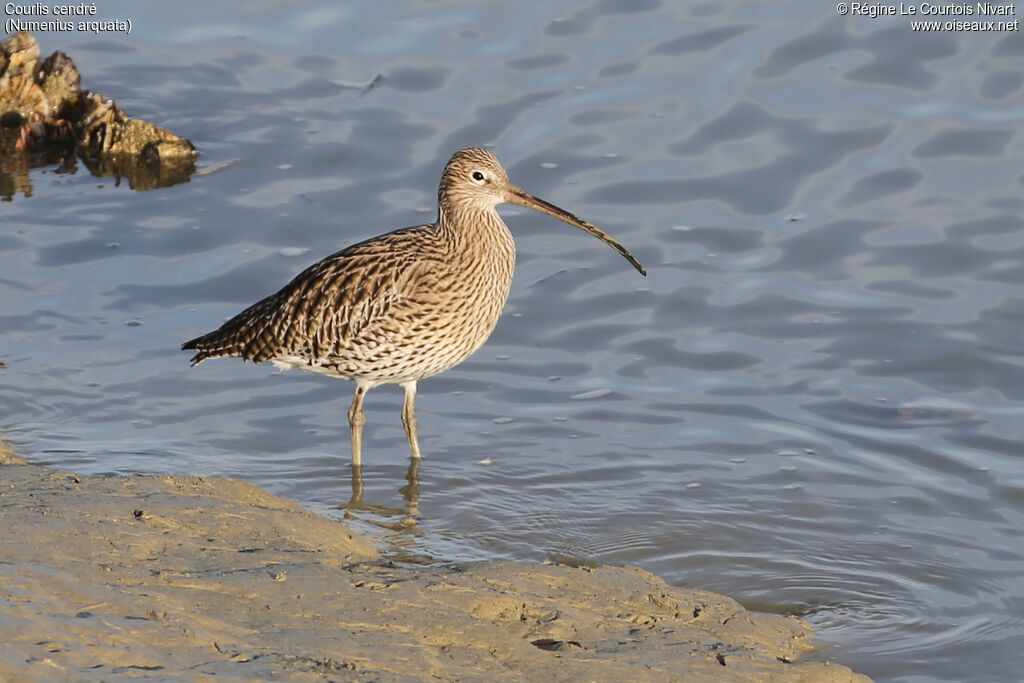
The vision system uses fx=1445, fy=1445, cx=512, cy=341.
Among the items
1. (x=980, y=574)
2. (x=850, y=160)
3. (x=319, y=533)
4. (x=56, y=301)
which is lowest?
(x=980, y=574)

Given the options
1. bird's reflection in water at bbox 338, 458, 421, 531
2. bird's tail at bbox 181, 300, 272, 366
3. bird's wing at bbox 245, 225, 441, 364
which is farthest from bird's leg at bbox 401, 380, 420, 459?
bird's tail at bbox 181, 300, 272, 366

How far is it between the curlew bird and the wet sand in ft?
5.71

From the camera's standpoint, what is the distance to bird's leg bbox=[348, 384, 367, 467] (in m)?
8.03

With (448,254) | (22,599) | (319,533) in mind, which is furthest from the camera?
(448,254)

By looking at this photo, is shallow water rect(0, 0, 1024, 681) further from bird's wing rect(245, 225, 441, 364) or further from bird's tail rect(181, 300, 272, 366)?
bird's wing rect(245, 225, 441, 364)

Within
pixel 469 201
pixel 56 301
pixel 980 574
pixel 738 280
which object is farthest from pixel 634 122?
pixel 980 574

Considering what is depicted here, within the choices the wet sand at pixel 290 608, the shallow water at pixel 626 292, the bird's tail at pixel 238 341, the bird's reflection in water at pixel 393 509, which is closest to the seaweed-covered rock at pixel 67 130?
the shallow water at pixel 626 292

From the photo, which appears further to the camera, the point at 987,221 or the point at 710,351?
the point at 987,221

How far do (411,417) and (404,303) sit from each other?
2.39 feet

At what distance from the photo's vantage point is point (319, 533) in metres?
5.85

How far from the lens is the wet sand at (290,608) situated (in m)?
4.16

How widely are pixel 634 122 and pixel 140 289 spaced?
4339 millimetres

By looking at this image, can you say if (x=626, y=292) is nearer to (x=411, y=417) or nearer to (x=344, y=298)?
(x=411, y=417)

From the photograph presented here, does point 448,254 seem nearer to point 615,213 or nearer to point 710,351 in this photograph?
point 710,351
